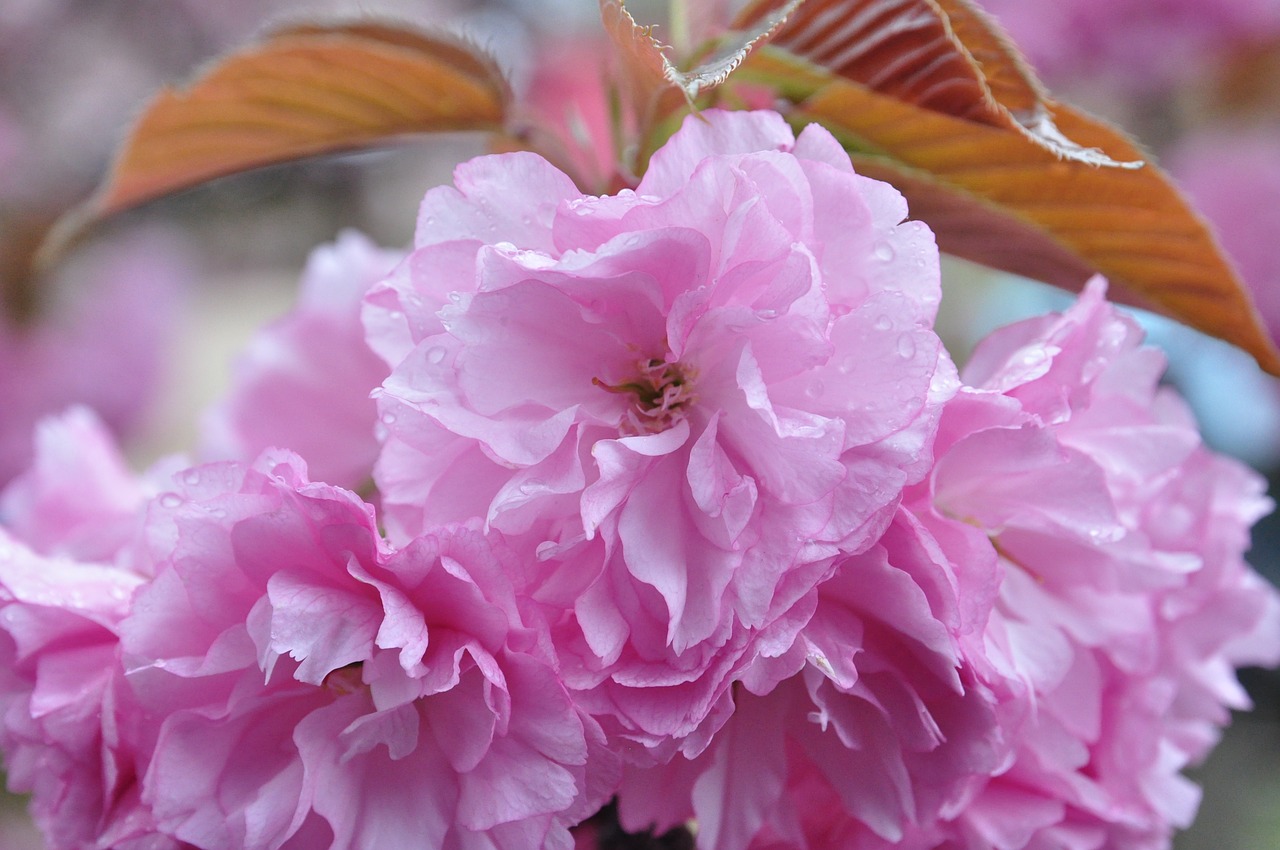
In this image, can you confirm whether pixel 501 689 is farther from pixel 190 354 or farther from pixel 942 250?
pixel 190 354

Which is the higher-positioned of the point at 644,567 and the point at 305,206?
the point at 644,567

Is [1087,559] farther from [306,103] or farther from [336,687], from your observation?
[306,103]

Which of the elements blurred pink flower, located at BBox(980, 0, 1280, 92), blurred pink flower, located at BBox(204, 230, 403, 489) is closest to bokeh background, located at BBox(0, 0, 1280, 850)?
blurred pink flower, located at BBox(980, 0, 1280, 92)

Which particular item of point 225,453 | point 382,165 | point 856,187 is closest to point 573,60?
point 382,165

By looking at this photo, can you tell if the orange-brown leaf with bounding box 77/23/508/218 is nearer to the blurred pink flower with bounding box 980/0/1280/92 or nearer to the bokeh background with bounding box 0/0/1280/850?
the bokeh background with bounding box 0/0/1280/850

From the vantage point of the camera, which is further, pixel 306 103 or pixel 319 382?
pixel 319 382

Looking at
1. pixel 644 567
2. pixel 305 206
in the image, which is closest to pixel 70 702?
pixel 644 567
